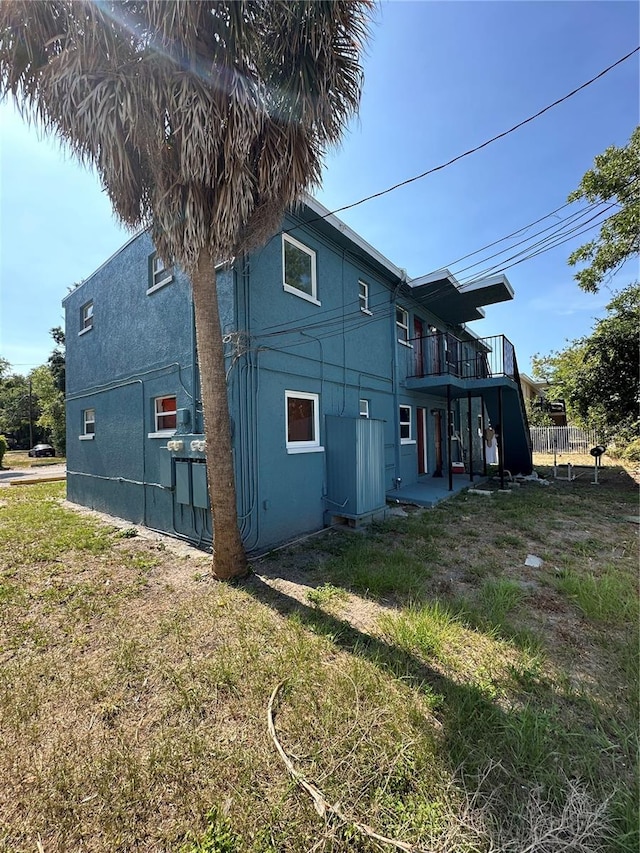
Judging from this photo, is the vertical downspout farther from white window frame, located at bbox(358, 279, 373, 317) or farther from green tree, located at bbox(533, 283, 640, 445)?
green tree, located at bbox(533, 283, 640, 445)

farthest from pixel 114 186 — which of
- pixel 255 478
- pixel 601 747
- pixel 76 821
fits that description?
pixel 601 747

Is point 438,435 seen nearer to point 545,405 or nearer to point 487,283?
point 487,283

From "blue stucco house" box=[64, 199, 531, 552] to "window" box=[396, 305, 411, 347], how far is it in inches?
2.5

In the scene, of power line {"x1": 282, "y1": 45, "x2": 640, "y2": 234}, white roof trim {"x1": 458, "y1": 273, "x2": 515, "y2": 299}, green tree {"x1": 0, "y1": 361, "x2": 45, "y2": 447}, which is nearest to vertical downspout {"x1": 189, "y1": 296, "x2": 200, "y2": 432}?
power line {"x1": 282, "y1": 45, "x2": 640, "y2": 234}

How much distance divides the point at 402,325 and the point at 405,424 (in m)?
3.14

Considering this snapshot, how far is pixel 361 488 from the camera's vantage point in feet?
23.4

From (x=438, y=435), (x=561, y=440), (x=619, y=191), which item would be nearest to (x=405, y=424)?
(x=438, y=435)

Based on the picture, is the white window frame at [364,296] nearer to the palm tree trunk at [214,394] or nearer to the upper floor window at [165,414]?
the upper floor window at [165,414]

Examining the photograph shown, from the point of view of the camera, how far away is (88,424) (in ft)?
34.2

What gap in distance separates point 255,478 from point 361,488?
2239mm

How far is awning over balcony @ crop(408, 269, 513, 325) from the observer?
1066 centimetres

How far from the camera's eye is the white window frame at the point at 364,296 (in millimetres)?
9258

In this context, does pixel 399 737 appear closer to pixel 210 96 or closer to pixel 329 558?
pixel 329 558

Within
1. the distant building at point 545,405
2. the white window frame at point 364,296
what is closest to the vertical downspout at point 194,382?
the white window frame at point 364,296
